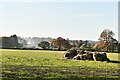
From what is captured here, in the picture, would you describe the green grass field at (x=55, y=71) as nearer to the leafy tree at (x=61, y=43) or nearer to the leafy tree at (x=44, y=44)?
the leafy tree at (x=44, y=44)

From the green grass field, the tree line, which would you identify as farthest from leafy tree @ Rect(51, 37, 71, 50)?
the green grass field

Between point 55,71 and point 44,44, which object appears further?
point 44,44

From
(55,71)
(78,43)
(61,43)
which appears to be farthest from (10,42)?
(55,71)


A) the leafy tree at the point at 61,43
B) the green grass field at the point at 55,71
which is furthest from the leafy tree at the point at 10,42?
the green grass field at the point at 55,71

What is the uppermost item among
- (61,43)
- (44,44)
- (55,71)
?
(61,43)

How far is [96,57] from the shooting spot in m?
38.8

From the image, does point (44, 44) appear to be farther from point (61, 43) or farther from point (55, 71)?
point (55, 71)

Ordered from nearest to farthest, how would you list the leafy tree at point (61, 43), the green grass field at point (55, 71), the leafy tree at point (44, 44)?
the green grass field at point (55, 71) < the leafy tree at point (44, 44) < the leafy tree at point (61, 43)

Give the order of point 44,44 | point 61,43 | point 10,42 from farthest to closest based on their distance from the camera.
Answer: point 61,43
point 44,44
point 10,42

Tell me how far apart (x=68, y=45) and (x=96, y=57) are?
7115 centimetres

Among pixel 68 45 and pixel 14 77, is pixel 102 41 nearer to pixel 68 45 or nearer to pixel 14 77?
pixel 68 45

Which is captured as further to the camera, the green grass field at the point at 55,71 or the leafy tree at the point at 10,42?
the leafy tree at the point at 10,42

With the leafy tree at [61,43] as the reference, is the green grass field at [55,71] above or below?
below

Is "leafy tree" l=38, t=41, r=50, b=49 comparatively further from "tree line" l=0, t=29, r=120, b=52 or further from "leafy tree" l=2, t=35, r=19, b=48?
"leafy tree" l=2, t=35, r=19, b=48
